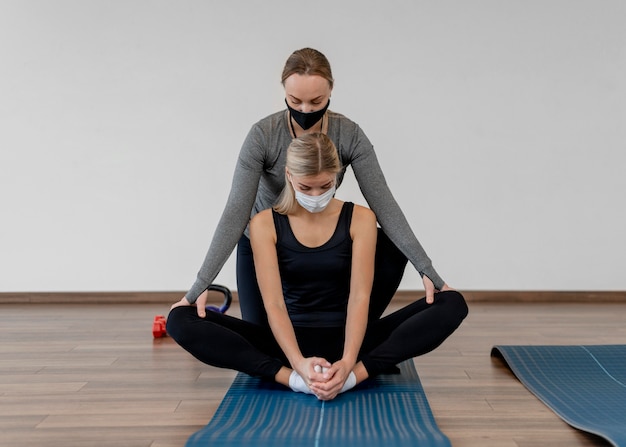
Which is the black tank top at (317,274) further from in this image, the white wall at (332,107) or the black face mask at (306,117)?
the white wall at (332,107)

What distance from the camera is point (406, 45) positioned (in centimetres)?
421

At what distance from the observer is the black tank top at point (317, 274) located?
2.41 m

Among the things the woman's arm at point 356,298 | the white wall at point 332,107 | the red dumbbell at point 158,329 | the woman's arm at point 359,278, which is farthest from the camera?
the white wall at point 332,107

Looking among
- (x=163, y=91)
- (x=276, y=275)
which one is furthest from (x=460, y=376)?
(x=163, y=91)

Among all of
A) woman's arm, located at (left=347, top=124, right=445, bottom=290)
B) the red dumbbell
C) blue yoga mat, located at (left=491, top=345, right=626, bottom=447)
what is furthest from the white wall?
woman's arm, located at (left=347, top=124, right=445, bottom=290)

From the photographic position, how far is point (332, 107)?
14.1 ft

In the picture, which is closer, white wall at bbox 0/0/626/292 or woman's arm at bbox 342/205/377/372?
woman's arm at bbox 342/205/377/372

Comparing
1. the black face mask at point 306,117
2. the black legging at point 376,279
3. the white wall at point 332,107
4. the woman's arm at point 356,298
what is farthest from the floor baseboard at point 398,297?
the black face mask at point 306,117

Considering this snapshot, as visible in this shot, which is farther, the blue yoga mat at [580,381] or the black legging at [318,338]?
the black legging at [318,338]

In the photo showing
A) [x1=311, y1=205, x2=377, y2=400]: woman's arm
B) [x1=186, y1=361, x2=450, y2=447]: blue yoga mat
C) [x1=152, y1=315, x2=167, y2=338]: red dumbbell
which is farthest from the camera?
[x1=152, y1=315, x2=167, y2=338]: red dumbbell

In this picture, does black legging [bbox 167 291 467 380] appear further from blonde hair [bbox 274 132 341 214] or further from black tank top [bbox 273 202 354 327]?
blonde hair [bbox 274 132 341 214]

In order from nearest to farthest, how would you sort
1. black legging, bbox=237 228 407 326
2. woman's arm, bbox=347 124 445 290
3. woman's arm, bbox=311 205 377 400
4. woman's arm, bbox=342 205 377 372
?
woman's arm, bbox=311 205 377 400, woman's arm, bbox=342 205 377 372, woman's arm, bbox=347 124 445 290, black legging, bbox=237 228 407 326

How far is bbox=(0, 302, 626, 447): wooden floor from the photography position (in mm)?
1982

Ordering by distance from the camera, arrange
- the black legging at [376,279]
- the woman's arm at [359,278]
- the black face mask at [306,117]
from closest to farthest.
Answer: the woman's arm at [359,278]
the black face mask at [306,117]
the black legging at [376,279]
